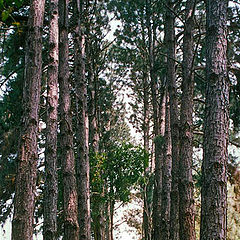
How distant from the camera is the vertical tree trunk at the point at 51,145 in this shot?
6.20 m

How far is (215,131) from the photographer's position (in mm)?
3580

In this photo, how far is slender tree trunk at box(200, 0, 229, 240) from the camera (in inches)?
134

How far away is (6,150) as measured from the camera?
16344 millimetres

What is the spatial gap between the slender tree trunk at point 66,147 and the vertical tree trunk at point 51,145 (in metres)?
0.67

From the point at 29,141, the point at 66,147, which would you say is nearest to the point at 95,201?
the point at 66,147

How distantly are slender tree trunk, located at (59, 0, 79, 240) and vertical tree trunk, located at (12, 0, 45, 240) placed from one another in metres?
3.08

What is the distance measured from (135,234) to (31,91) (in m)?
23.3

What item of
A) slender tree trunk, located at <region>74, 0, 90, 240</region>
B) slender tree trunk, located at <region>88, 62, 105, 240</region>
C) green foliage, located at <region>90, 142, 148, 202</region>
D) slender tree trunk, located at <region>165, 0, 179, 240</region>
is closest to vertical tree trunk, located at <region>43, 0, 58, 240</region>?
slender tree trunk, located at <region>74, 0, 90, 240</region>

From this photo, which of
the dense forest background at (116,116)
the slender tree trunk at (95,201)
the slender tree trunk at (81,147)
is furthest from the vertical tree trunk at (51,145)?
the slender tree trunk at (95,201)

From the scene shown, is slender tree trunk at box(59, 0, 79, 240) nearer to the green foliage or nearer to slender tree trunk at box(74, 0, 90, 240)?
slender tree trunk at box(74, 0, 90, 240)

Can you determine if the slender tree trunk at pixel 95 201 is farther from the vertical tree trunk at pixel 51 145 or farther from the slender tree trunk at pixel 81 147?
the vertical tree trunk at pixel 51 145

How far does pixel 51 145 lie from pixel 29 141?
2451mm

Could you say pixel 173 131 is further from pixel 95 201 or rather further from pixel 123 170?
pixel 123 170

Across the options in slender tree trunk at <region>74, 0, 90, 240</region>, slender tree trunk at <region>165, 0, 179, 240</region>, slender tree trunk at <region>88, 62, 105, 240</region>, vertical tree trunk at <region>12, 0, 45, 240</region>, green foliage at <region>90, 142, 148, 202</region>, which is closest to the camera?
vertical tree trunk at <region>12, 0, 45, 240</region>
